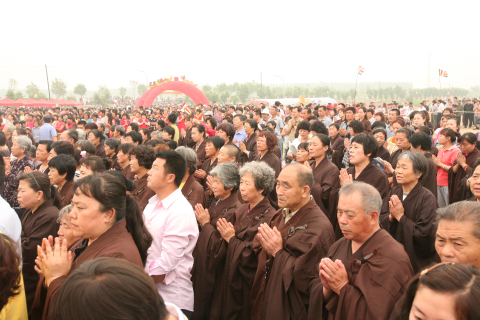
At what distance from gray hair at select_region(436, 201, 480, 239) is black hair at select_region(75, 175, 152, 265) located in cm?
200

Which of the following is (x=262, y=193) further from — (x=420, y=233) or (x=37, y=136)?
(x=37, y=136)

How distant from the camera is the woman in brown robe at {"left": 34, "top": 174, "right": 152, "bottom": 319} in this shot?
2.26 meters

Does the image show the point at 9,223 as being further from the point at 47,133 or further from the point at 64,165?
the point at 47,133

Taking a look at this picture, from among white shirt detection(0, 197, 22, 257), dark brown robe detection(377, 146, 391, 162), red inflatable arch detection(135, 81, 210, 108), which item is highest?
red inflatable arch detection(135, 81, 210, 108)

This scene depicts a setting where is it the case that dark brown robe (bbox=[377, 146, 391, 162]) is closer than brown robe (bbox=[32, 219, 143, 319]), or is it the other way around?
brown robe (bbox=[32, 219, 143, 319])

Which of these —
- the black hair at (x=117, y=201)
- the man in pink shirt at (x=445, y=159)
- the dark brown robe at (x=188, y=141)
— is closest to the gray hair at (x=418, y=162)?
the man in pink shirt at (x=445, y=159)

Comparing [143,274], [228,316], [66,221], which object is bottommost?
[228,316]

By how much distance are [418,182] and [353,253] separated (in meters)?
1.69

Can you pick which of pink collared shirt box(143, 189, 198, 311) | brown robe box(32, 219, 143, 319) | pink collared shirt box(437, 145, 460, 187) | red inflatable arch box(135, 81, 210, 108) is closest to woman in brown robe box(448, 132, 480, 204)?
pink collared shirt box(437, 145, 460, 187)

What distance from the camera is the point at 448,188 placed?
5.72m

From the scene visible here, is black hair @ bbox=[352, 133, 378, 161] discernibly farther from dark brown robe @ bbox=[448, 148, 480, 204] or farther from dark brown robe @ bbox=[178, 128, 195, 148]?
dark brown robe @ bbox=[178, 128, 195, 148]

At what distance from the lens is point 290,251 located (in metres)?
2.94

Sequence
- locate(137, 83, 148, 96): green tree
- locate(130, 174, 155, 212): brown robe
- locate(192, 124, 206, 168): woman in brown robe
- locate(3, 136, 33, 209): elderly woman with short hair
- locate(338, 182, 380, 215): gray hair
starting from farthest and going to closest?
1. locate(137, 83, 148, 96): green tree
2. locate(192, 124, 206, 168): woman in brown robe
3. locate(3, 136, 33, 209): elderly woman with short hair
4. locate(130, 174, 155, 212): brown robe
5. locate(338, 182, 380, 215): gray hair

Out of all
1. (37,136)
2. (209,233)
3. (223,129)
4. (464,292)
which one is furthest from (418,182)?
(37,136)
